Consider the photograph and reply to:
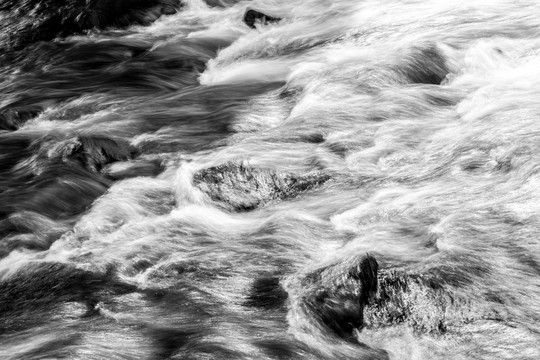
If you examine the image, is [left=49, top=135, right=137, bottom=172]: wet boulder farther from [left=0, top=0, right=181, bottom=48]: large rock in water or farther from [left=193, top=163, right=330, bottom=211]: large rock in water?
[left=0, top=0, right=181, bottom=48]: large rock in water

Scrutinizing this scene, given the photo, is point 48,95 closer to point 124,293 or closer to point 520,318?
point 124,293

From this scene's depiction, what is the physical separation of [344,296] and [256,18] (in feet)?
23.6

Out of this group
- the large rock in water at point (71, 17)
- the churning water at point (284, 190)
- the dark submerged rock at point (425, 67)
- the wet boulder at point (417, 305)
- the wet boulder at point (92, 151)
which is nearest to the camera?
the wet boulder at point (417, 305)

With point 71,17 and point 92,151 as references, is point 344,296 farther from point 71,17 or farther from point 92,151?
point 71,17

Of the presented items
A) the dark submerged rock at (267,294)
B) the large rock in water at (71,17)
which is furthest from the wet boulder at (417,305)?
the large rock in water at (71,17)

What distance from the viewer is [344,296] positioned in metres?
5.34

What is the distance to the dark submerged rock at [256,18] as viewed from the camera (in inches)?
467

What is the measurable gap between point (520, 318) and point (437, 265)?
63 cm

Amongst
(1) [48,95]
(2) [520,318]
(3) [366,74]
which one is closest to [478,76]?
(3) [366,74]

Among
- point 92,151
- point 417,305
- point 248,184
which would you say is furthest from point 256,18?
point 417,305

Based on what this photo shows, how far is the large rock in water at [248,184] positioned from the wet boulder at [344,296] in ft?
5.68

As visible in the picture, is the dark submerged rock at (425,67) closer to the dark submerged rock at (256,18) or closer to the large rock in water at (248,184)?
the large rock in water at (248,184)

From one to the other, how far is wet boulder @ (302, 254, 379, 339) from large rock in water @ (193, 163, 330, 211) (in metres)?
1.73

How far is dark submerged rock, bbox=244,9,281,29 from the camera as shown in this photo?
38.9 ft
